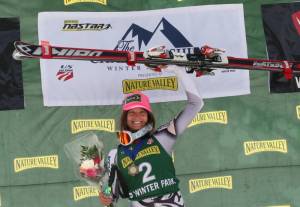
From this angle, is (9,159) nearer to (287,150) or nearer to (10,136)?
(10,136)

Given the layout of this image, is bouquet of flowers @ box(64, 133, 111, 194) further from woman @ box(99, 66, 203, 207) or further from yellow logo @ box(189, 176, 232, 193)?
yellow logo @ box(189, 176, 232, 193)

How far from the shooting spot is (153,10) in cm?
588

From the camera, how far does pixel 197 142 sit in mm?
5988

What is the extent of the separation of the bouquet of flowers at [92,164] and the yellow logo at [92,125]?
1342 mm

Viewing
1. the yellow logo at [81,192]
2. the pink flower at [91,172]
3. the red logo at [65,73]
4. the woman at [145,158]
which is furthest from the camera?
the yellow logo at [81,192]

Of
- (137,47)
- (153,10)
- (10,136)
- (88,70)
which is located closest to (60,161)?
(10,136)

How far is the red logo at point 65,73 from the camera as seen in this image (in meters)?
5.80

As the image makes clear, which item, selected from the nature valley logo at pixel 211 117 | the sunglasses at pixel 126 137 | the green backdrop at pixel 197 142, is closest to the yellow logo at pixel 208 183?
the green backdrop at pixel 197 142

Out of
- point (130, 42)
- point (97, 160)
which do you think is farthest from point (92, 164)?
point (130, 42)

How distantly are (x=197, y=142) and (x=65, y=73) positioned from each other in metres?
1.63

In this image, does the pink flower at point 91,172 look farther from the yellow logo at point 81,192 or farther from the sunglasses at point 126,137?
the yellow logo at point 81,192

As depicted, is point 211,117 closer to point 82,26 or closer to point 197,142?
point 197,142

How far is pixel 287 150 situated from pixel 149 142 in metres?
2.42

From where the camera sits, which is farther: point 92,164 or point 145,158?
point 92,164
